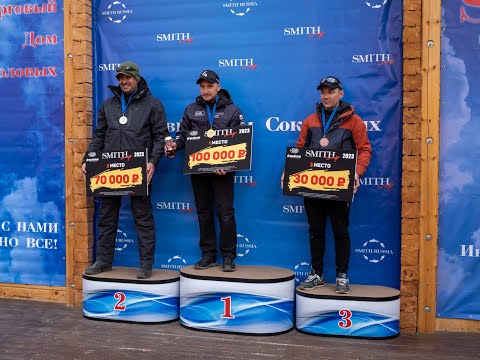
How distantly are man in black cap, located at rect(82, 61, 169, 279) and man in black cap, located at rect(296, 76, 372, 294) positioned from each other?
1.23 metres

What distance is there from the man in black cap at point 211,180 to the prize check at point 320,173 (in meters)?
0.53

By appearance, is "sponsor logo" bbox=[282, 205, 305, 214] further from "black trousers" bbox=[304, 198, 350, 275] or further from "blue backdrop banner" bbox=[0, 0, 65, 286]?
"blue backdrop banner" bbox=[0, 0, 65, 286]

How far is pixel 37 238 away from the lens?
4.42m

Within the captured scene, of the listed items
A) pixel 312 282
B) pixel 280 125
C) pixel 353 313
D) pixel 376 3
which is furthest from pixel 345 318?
pixel 376 3

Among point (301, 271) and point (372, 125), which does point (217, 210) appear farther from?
point (372, 125)

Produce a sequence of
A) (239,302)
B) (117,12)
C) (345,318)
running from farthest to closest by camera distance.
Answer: (117,12)
(239,302)
(345,318)

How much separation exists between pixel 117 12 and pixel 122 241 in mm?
2050

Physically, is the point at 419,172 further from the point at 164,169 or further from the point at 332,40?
the point at 164,169

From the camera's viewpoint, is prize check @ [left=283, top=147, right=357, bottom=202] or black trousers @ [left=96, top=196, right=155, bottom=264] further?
black trousers @ [left=96, top=196, right=155, bottom=264]

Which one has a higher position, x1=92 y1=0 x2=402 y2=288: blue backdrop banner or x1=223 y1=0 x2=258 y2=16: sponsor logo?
x1=223 y1=0 x2=258 y2=16: sponsor logo

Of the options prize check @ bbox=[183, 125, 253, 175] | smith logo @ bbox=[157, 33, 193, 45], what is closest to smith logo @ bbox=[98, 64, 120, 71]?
smith logo @ bbox=[157, 33, 193, 45]

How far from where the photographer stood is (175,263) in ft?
14.0

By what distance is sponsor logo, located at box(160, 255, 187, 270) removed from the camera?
4.24m

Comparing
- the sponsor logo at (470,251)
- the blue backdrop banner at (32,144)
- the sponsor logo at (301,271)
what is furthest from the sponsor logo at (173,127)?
the sponsor logo at (470,251)
